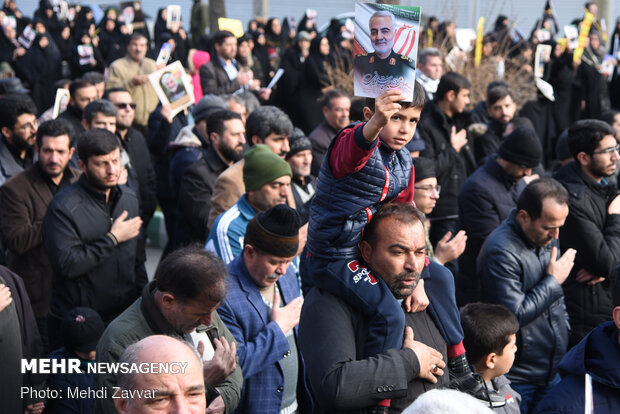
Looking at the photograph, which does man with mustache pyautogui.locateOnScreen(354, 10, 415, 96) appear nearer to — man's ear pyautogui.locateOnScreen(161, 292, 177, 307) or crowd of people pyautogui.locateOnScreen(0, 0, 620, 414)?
crowd of people pyautogui.locateOnScreen(0, 0, 620, 414)

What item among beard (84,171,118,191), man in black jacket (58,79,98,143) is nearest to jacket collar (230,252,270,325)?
beard (84,171,118,191)

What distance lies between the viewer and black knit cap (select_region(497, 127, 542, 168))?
229 inches

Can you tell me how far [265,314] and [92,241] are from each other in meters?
1.56

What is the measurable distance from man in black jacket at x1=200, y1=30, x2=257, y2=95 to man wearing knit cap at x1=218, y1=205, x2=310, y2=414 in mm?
6365

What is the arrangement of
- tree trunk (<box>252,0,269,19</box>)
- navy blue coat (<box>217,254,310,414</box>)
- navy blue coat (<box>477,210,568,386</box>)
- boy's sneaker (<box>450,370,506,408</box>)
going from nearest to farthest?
boy's sneaker (<box>450,370,506,408</box>) → navy blue coat (<box>217,254,310,414</box>) → navy blue coat (<box>477,210,568,386</box>) → tree trunk (<box>252,0,269,19</box>)

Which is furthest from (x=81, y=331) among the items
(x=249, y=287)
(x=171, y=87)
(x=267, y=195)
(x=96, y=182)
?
(x=171, y=87)

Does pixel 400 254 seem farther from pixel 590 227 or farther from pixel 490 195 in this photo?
pixel 490 195

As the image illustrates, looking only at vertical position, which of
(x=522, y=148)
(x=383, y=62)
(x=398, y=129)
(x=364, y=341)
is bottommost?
(x=522, y=148)

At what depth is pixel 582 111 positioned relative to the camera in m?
14.9

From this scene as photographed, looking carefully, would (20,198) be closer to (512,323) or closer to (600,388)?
(512,323)

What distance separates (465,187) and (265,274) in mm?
Result: 2636

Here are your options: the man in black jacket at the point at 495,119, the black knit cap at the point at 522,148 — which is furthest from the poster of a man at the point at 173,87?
the black knit cap at the point at 522,148

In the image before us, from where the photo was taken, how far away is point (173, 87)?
8281 mm

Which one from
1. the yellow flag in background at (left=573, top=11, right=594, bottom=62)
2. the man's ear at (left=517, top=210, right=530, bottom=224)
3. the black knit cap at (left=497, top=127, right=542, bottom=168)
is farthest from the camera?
the yellow flag in background at (left=573, top=11, right=594, bottom=62)
